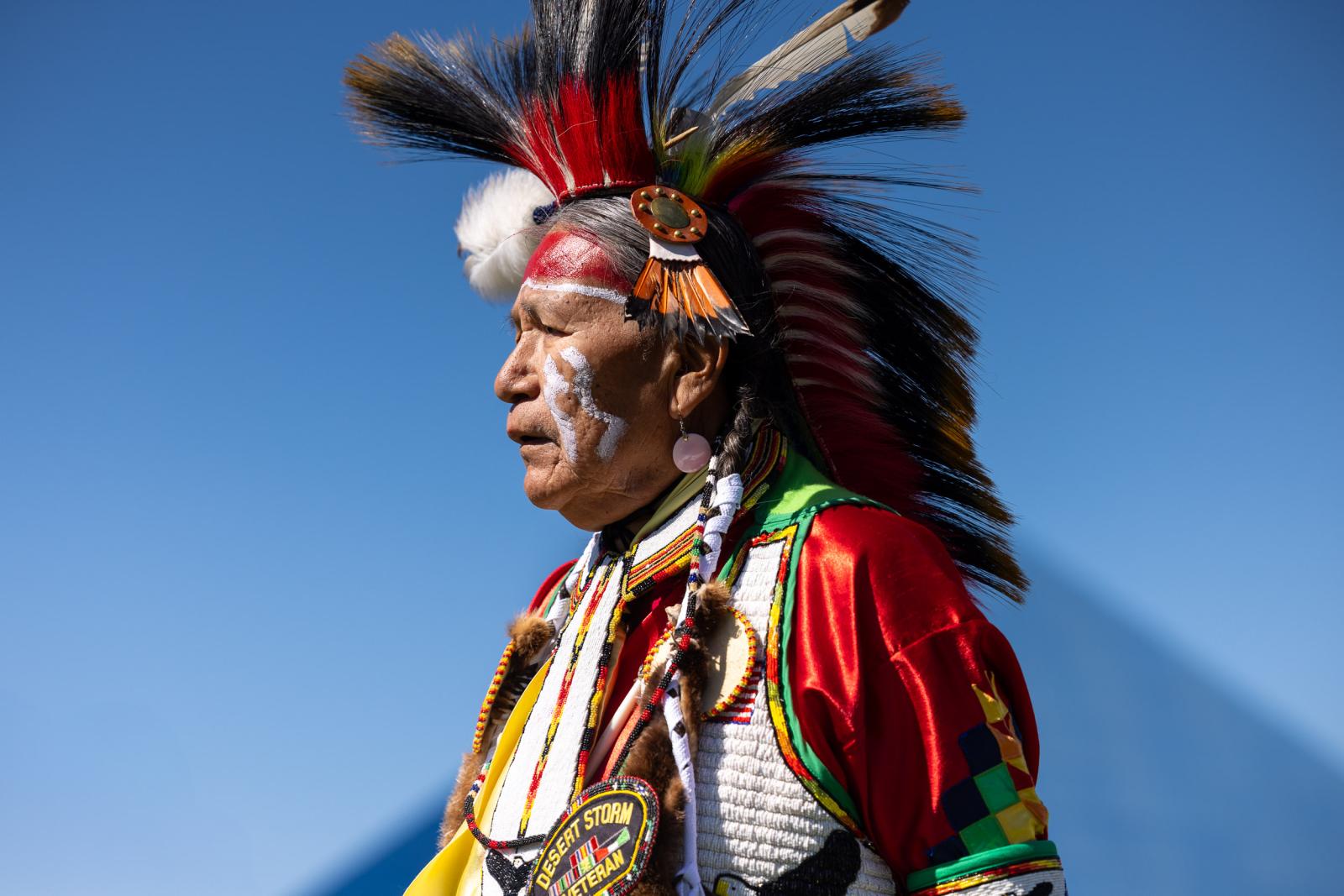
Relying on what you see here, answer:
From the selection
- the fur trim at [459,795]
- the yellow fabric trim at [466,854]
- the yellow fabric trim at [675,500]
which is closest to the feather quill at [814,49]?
the yellow fabric trim at [675,500]

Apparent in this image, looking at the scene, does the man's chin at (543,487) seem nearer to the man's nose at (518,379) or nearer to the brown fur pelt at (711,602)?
the man's nose at (518,379)

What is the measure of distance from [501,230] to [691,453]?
0.89 m

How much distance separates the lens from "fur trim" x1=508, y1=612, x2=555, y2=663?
2621mm

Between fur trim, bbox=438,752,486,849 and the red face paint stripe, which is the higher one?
the red face paint stripe

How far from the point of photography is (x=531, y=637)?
103 inches

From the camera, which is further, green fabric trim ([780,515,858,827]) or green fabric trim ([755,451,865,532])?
green fabric trim ([755,451,865,532])

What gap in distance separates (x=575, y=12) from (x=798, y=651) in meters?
1.51

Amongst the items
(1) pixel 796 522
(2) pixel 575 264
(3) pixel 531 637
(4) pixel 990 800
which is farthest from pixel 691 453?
(4) pixel 990 800

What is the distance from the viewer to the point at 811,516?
6.97 ft

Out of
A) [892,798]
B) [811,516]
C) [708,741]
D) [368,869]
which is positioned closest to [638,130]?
[811,516]

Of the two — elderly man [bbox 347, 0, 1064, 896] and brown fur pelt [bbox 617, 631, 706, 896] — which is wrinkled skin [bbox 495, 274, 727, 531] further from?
brown fur pelt [bbox 617, 631, 706, 896]

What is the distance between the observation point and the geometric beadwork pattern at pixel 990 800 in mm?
1773

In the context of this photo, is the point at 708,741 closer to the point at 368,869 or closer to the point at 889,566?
the point at 889,566

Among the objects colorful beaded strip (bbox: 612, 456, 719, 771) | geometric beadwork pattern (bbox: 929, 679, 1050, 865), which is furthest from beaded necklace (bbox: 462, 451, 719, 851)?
geometric beadwork pattern (bbox: 929, 679, 1050, 865)
